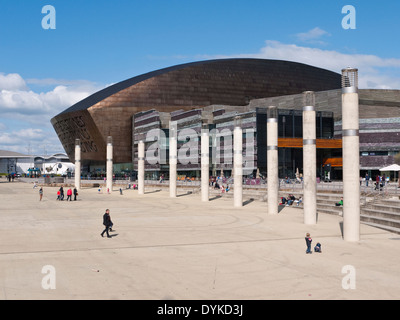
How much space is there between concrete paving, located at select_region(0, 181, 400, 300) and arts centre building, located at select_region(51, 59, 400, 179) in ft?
162

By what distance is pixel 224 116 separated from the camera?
3430 inches

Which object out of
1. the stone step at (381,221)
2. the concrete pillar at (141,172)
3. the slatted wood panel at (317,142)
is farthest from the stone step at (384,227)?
the slatted wood panel at (317,142)

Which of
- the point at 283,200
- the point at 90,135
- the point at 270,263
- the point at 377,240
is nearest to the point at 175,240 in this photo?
the point at 270,263

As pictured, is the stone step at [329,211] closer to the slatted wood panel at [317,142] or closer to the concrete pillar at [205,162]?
the concrete pillar at [205,162]

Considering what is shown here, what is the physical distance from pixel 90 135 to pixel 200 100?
29.7m

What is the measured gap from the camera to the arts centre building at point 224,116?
7694 cm

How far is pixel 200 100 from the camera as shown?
372ft

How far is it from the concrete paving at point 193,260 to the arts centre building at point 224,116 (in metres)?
49.5

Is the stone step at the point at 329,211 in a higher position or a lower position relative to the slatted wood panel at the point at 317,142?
lower

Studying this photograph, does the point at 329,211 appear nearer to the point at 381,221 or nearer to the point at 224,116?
the point at 381,221

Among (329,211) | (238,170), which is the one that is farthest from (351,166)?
(238,170)

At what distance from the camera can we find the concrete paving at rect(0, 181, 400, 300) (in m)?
12.8

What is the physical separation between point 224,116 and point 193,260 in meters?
71.3

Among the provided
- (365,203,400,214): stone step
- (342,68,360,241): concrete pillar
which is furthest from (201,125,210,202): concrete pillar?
(342,68,360,241): concrete pillar
